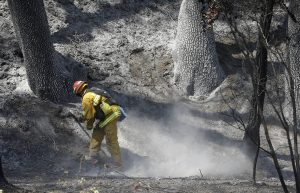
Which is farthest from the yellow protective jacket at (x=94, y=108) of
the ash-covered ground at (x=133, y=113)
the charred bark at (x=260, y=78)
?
the charred bark at (x=260, y=78)

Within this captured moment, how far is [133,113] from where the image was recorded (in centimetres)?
1193

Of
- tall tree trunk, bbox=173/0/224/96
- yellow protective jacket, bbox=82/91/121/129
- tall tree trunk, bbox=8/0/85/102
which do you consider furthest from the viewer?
tall tree trunk, bbox=173/0/224/96

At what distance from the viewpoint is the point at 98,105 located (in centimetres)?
936

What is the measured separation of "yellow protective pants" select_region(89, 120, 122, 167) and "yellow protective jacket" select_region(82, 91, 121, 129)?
103 millimetres

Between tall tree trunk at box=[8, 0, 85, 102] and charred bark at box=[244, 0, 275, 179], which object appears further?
tall tree trunk at box=[8, 0, 85, 102]

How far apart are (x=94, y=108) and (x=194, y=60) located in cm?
444

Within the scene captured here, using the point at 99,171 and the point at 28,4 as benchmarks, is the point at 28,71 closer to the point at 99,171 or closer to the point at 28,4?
the point at 28,4

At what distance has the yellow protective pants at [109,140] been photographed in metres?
9.54

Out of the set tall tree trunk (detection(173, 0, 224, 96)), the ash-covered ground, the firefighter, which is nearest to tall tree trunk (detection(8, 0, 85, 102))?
the ash-covered ground

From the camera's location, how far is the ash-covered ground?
958 centimetres

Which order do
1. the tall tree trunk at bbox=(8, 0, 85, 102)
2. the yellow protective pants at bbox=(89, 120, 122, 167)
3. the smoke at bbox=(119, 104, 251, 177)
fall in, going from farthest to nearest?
the smoke at bbox=(119, 104, 251, 177) < the tall tree trunk at bbox=(8, 0, 85, 102) < the yellow protective pants at bbox=(89, 120, 122, 167)

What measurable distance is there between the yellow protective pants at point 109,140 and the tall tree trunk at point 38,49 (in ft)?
6.44

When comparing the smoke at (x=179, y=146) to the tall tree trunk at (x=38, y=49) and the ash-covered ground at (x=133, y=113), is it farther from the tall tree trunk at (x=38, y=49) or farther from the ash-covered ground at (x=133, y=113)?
the tall tree trunk at (x=38, y=49)

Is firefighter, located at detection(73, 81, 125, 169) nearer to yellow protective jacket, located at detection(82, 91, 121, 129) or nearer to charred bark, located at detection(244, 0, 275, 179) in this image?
yellow protective jacket, located at detection(82, 91, 121, 129)
